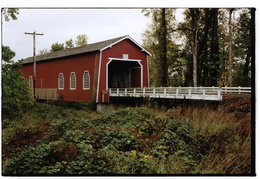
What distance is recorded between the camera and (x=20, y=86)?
10.5 m

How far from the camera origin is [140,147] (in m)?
7.41

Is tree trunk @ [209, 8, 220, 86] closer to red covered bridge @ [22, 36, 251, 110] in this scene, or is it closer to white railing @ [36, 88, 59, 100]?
red covered bridge @ [22, 36, 251, 110]

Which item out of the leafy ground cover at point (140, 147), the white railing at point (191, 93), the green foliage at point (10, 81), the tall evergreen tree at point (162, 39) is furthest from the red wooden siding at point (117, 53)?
the leafy ground cover at point (140, 147)

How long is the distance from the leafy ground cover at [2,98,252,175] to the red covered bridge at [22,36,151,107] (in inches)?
265

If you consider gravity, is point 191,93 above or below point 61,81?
below

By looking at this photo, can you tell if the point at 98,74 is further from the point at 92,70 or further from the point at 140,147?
the point at 140,147

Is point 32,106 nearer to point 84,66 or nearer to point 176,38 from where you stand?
point 84,66

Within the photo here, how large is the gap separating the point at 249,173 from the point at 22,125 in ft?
29.5

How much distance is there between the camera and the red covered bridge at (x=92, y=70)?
54.3 ft

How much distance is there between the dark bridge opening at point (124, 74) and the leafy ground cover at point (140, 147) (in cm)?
865

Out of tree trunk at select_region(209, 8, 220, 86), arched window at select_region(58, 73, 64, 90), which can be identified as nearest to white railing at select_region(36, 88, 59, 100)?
arched window at select_region(58, 73, 64, 90)

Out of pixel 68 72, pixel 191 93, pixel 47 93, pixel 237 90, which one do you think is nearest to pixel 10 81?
pixel 191 93

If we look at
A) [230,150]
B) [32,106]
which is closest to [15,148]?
[230,150]

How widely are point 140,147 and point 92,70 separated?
34.0 feet
